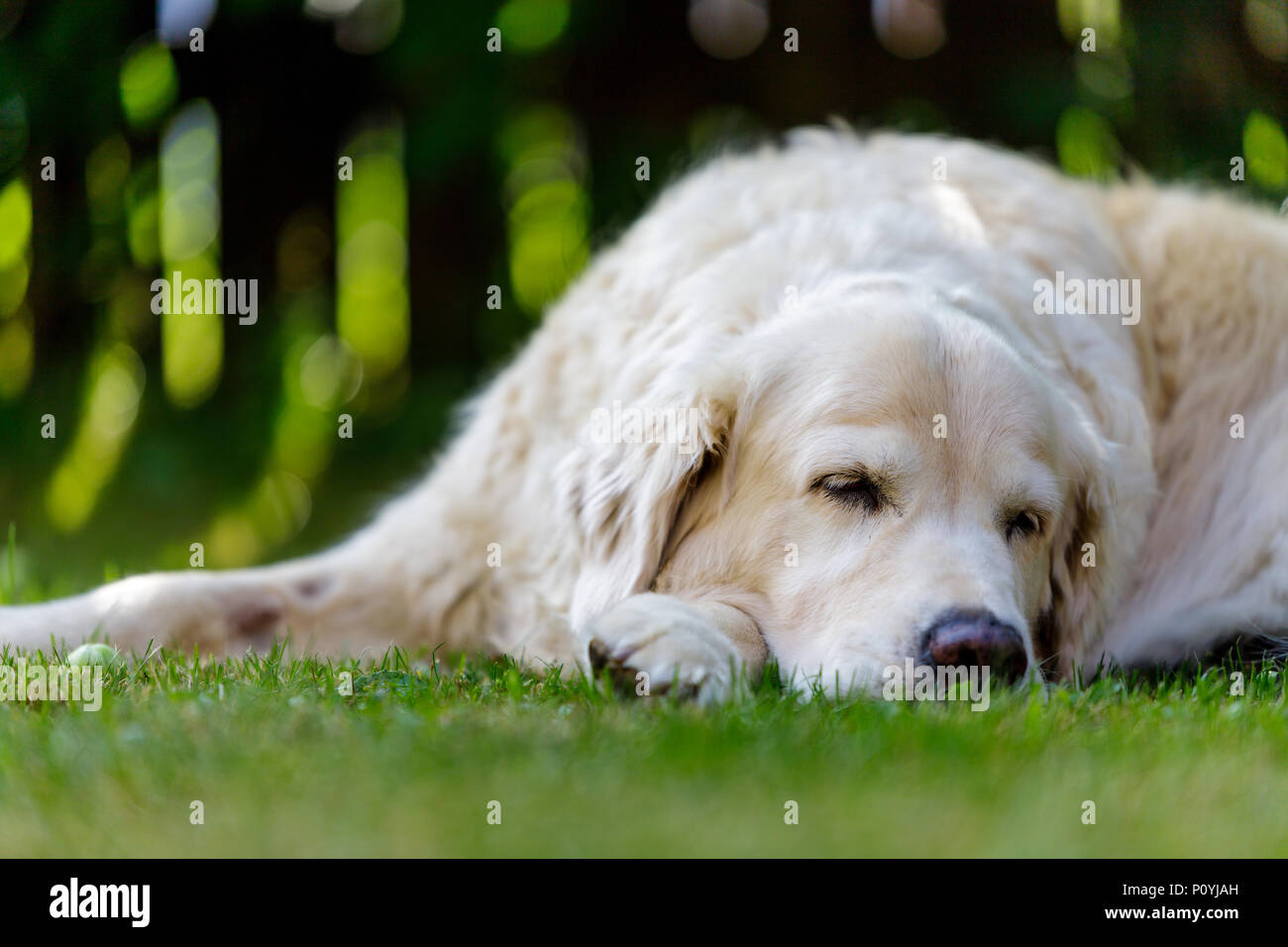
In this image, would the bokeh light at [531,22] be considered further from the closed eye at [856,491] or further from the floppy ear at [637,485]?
the closed eye at [856,491]

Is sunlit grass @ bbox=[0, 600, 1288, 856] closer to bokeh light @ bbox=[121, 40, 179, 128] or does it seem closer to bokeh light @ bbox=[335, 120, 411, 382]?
bokeh light @ bbox=[121, 40, 179, 128]

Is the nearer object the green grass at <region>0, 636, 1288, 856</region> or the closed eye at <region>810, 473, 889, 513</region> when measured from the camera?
the green grass at <region>0, 636, 1288, 856</region>

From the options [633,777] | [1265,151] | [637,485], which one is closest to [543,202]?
[1265,151]

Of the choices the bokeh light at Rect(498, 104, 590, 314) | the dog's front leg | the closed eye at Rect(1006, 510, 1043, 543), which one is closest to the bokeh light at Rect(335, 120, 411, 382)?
the bokeh light at Rect(498, 104, 590, 314)

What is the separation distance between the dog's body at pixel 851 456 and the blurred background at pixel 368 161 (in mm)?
2256

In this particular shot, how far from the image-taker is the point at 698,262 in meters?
3.93

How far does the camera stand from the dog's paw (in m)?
2.64

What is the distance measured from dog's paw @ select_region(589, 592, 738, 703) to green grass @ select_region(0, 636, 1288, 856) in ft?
0.17

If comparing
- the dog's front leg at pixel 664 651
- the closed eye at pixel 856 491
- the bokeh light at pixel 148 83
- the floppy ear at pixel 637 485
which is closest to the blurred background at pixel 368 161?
the bokeh light at pixel 148 83

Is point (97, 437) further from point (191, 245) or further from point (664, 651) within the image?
point (664, 651)
